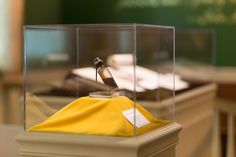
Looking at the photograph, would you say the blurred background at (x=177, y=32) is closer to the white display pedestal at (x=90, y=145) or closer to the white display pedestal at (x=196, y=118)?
the white display pedestal at (x=196, y=118)

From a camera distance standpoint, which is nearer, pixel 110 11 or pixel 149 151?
pixel 149 151

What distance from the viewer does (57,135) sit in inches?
48.6

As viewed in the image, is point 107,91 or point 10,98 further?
point 10,98

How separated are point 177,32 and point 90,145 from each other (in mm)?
1810

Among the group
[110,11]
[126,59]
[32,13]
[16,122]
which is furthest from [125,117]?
[110,11]

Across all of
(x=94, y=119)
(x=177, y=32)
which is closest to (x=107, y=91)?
(x=94, y=119)

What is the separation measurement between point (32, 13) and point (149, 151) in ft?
8.53

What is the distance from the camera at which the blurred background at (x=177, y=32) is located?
302 cm

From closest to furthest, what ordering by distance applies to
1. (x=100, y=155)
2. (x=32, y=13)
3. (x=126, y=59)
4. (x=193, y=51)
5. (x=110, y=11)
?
(x=100, y=155) → (x=126, y=59) → (x=193, y=51) → (x=32, y=13) → (x=110, y=11)

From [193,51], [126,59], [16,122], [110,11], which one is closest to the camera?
[126,59]

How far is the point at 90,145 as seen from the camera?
3.89ft

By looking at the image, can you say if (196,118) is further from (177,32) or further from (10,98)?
(10,98)

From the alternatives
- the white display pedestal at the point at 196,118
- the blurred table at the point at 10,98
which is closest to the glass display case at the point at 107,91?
the white display pedestal at the point at 196,118

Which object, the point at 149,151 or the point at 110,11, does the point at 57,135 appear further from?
the point at 110,11
